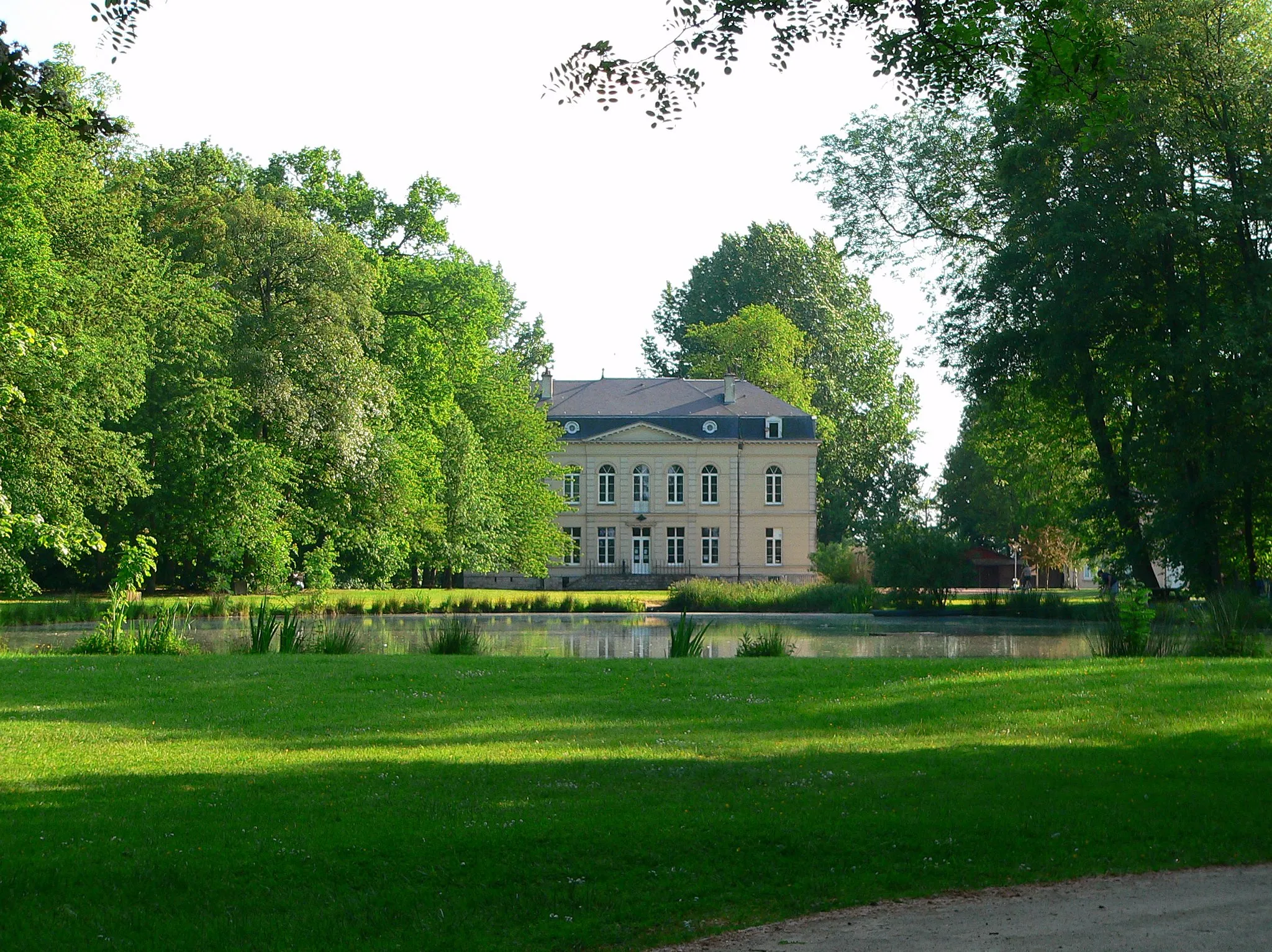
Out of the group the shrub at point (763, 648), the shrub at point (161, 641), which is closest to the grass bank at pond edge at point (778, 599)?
the shrub at point (763, 648)

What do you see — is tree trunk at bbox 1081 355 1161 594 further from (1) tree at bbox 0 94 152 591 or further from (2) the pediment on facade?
(2) the pediment on facade

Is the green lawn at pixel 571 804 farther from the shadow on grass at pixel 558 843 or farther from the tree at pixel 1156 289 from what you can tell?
the tree at pixel 1156 289

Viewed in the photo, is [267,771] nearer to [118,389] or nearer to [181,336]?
[118,389]

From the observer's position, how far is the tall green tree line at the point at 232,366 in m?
27.9

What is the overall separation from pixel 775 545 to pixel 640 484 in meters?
7.59

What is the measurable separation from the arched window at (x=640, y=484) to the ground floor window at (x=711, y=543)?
→ 3.56m

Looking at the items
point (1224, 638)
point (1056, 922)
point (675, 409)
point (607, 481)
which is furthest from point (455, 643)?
point (607, 481)

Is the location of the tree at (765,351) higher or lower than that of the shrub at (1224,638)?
higher

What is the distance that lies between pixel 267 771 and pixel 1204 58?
2502cm

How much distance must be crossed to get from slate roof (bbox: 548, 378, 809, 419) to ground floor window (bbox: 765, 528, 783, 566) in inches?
239

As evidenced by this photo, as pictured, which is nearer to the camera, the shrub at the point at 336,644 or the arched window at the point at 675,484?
the shrub at the point at 336,644

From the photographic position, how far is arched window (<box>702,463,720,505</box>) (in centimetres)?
6519

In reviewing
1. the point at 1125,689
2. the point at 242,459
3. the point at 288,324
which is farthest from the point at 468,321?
the point at 1125,689

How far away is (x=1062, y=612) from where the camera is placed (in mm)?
30531
